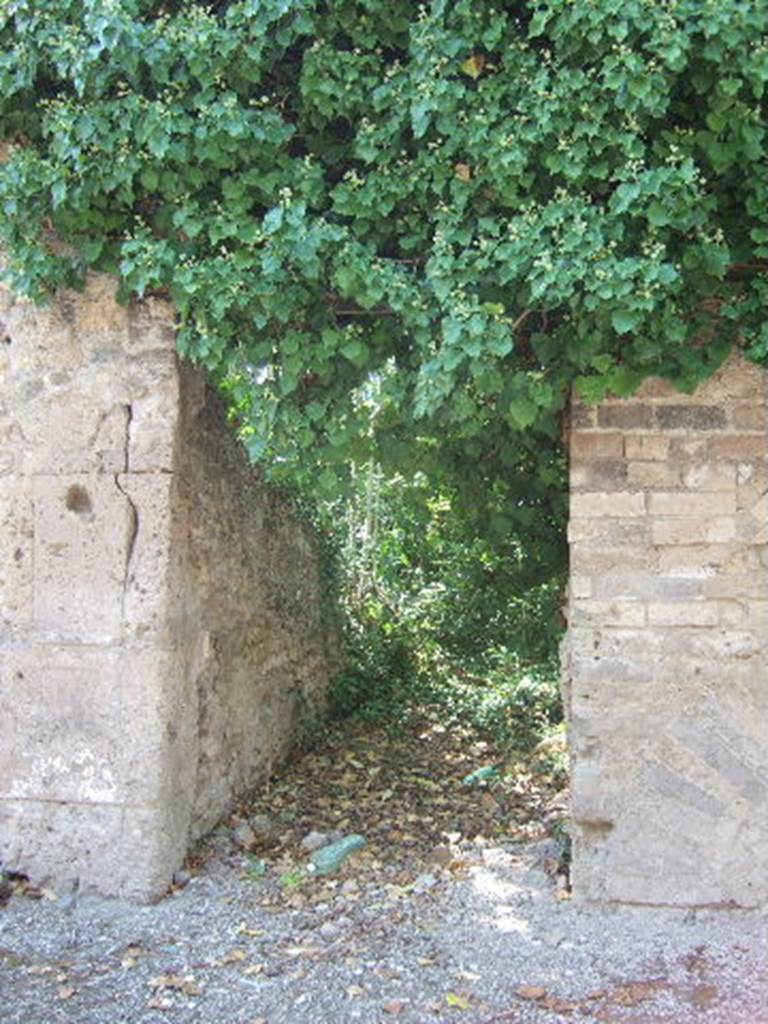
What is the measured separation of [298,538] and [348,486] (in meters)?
2.06

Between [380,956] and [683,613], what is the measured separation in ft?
4.84

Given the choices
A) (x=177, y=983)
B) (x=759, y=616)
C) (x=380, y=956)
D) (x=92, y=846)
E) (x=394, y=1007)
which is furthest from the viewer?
(x=92, y=846)

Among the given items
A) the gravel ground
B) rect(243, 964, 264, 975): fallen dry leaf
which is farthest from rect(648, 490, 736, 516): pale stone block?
rect(243, 964, 264, 975): fallen dry leaf

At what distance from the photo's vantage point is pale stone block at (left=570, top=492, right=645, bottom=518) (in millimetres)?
3803

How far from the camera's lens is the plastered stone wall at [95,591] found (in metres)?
4.12

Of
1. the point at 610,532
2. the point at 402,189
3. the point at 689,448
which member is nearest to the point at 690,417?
the point at 689,448

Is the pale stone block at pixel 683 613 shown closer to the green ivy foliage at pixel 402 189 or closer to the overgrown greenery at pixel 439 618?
the green ivy foliage at pixel 402 189

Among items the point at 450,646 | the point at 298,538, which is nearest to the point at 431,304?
the point at 298,538

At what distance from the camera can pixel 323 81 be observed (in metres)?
3.58

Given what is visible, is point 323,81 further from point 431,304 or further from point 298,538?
point 298,538

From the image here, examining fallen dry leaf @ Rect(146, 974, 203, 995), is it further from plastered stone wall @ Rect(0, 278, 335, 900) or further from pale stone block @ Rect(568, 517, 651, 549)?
pale stone block @ Rect(568, 517, 651, 549)

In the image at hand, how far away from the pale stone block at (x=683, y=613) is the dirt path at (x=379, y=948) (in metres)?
0.97

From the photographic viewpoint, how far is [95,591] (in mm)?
4164

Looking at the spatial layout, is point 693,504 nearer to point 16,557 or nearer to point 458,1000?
point 458,1000
